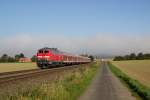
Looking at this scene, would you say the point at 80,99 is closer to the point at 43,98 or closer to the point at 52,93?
the point at 52,93

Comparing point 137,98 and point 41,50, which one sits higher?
point 41,50

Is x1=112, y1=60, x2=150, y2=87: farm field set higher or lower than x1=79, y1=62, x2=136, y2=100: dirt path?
higher

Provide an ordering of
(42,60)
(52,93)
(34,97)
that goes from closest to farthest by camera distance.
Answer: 1. (34,97)
2. (52,93)
3. (42,60)

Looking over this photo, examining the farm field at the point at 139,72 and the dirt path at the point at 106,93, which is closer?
the dirt path at the point at 106,93

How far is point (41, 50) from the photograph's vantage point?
170ft

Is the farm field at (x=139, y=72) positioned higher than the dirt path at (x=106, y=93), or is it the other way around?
the farm field at (x=139, y=72)

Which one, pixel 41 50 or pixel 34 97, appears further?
pixel 41 50

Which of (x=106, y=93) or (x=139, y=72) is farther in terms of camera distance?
(x=139, y=72)

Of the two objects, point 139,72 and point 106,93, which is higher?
point 139,72

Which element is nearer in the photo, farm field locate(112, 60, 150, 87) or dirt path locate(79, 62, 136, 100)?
dirt path locate(79, 62, 136, 100)

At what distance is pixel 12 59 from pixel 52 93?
16225cm

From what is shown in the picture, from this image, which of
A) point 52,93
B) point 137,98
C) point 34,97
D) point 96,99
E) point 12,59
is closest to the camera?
point 34,97

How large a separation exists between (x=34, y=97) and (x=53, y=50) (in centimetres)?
3975

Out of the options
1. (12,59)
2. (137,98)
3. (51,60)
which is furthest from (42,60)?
(12,59)
